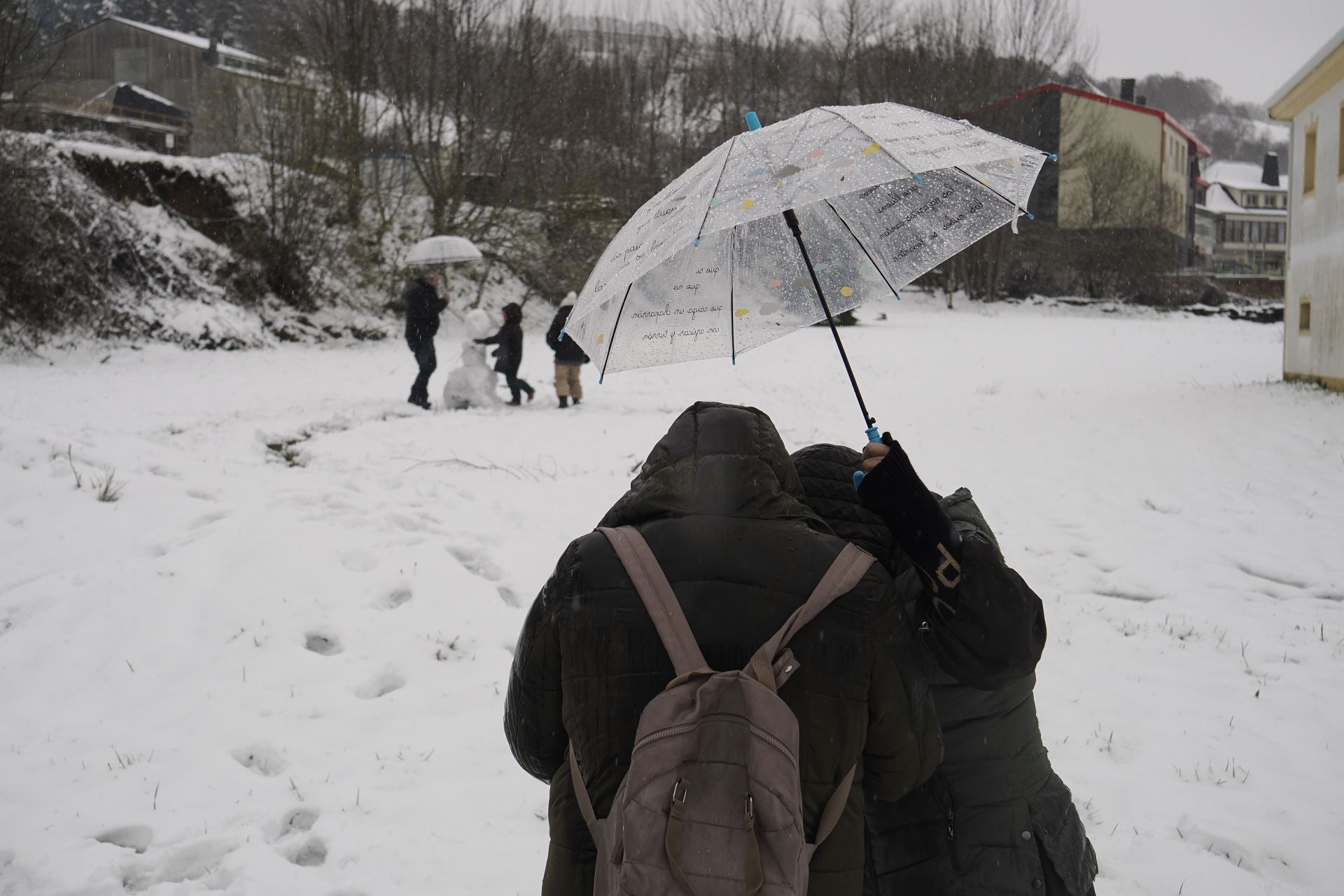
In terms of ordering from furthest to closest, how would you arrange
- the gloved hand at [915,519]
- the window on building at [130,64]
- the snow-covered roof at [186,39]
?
the window on building at [130,64] → the snow-covered roof at [186,39] → the gloved hand at [915,519]

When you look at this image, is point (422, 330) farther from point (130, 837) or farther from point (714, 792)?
point (714, 792)

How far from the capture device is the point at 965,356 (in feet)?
69.9

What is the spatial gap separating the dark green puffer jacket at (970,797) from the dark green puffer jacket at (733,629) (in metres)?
0.20

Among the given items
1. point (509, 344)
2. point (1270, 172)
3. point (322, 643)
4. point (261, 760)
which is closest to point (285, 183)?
point (509, 344)

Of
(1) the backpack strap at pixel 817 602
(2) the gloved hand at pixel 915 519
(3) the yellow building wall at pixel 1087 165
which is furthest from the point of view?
(3) the yellow building wall at pixel 1087 165

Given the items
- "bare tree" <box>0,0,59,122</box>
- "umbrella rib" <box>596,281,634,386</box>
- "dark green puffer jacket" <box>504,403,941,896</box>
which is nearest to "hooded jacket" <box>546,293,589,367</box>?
"umbrella rib" <box>596,281,634,386</box>

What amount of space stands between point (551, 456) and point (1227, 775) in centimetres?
686

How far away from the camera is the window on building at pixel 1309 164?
15.6 meters

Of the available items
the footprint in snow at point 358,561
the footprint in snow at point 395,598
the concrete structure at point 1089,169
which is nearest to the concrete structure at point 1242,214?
the concrete structure at point 1089,169

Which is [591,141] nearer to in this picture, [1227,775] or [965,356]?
[965,356]

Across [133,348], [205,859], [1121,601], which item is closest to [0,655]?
[205,859]

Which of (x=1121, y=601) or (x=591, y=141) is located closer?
(x=1121, y=601)

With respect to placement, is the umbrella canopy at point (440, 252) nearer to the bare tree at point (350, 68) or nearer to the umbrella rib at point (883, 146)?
the umbrella rib at point (883, 146)

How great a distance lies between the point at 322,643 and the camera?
205 inches
